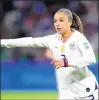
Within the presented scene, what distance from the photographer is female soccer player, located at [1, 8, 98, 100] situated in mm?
6277

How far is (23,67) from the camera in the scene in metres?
12.2

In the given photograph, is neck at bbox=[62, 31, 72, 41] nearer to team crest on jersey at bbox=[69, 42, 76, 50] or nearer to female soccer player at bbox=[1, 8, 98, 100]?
female soccer player at bbox=[1, 8, 98, 100]

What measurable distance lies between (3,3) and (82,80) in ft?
27.3

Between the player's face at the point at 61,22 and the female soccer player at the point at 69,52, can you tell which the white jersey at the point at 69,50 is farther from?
the player's face at the point at 61,22

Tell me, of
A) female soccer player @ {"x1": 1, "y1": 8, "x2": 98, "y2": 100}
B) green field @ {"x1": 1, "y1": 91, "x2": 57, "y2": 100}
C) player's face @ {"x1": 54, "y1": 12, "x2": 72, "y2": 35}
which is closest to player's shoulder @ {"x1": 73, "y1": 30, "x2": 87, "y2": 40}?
female soccer player @ {"x1": 1, "y1": 8, "x2": 98, "y2": 100}

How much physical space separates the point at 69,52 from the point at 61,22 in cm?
42

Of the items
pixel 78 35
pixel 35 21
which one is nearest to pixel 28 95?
pixel 35 21

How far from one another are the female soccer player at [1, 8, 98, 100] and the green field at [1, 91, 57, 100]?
4.82 meters

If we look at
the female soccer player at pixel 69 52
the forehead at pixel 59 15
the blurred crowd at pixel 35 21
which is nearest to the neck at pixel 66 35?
the female soccer player at pixel 69 52

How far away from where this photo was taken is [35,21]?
14172 millimetres

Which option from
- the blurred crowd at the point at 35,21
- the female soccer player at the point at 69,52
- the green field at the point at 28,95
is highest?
the blurred crowd at the point at 35,21

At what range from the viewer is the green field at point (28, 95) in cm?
1145

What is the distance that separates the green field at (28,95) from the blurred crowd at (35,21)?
1089 millimetres

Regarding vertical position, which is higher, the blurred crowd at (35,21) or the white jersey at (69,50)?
the blurred crowd at (35,21)
